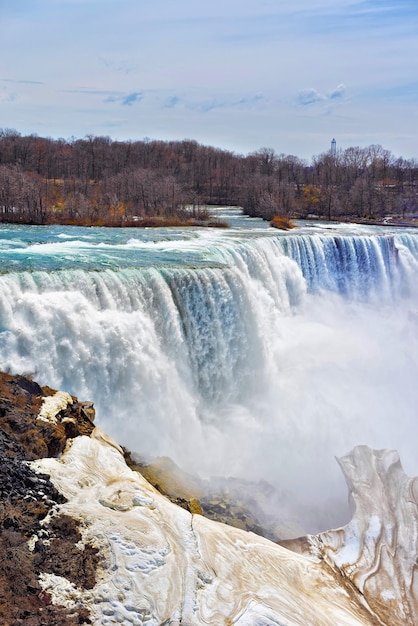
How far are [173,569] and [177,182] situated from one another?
43.9 m

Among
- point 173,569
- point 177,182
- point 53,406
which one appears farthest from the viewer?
point 177,182

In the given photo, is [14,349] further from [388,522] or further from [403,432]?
[403,432]

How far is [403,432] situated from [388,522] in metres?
4.91

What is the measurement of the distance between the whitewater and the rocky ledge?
5.97ft

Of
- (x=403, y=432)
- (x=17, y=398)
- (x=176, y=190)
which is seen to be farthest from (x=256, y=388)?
(x=176, y=190)

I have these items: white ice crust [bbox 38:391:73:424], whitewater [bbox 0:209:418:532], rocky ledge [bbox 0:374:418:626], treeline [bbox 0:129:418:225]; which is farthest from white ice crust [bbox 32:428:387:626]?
treeline [bbox 0:129:418:225]

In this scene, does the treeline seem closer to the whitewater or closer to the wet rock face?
the whitewater

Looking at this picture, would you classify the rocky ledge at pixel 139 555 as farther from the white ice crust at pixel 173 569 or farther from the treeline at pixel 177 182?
the treeline at pixel 177 182

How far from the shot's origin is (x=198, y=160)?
66.2 meters

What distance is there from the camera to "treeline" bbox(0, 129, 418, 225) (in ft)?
91.2

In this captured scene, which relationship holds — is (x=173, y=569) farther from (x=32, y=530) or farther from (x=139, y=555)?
(x=32, y=530)

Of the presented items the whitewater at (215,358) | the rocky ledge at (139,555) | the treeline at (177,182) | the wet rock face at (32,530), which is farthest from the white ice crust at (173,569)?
the treeline at (177,182)

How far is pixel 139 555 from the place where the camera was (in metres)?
5.24

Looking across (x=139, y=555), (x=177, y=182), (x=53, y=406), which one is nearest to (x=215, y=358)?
(x=53, y=406)
